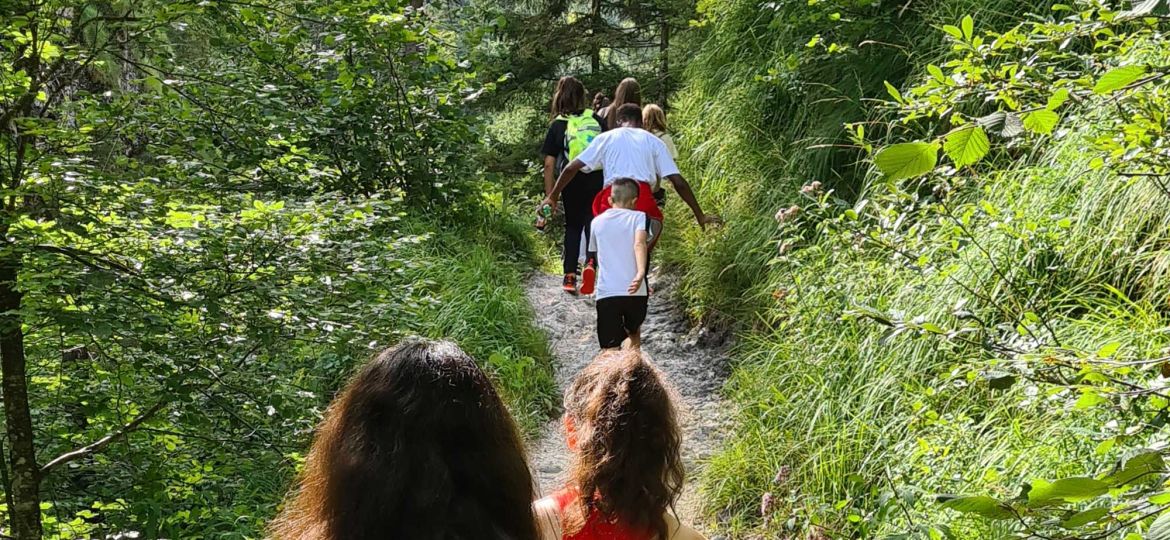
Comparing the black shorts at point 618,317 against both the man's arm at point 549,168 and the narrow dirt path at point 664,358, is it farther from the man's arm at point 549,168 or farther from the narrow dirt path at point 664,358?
the man's arm at point 549,168

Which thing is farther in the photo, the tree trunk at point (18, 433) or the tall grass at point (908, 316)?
the tall grass at point (908, 316)

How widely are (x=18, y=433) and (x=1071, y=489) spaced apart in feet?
11.9

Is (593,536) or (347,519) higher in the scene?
(347,519)

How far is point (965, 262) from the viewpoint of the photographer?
14.8ft

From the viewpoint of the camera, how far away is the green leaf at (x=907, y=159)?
1232mm

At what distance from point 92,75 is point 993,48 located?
6.68 metres

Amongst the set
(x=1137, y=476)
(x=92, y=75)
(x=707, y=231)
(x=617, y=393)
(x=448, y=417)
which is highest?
(x=92, y=75)

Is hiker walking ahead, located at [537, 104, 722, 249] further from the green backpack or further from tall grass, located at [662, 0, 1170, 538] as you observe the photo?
tall grass, located at [662, 0, 1170, 538]

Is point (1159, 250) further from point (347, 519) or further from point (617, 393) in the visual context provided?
point (347, 519)

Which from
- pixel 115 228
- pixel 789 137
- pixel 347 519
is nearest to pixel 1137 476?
pixel 347 519

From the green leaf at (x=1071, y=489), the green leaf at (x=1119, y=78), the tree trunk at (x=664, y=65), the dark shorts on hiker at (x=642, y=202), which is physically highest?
the tree trunk at (x=664, y=65)

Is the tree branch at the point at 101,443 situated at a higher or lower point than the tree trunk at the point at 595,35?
lower

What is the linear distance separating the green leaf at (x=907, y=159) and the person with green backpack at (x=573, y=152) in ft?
22.6

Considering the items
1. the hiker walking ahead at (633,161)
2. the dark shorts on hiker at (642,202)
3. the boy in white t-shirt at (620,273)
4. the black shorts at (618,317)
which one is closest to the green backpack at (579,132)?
the hiker walking ahead at (633,161)
